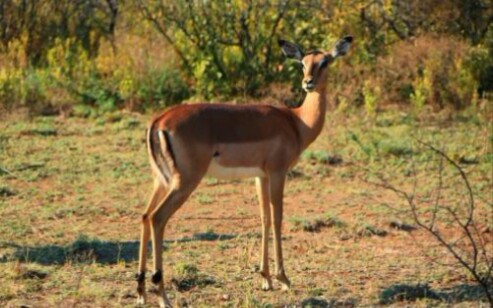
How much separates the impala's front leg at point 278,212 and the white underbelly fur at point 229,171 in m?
0.14

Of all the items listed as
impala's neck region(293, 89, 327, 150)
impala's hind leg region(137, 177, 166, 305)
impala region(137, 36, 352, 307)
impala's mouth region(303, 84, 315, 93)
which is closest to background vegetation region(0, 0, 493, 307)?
impala's hind leg region(137, 177, 166, 305)

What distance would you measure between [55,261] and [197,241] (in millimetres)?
1421

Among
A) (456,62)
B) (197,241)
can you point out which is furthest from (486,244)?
(456,62)

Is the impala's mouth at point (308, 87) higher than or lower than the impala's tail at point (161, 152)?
higher

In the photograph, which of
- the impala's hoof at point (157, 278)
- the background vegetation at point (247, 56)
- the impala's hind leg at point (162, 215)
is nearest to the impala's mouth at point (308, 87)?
the impala's hind leg at point (162, 215)

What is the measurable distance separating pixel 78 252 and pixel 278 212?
1.80 m

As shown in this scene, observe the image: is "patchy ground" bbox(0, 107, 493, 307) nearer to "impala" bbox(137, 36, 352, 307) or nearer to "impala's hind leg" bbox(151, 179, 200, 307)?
"impala's hind leg" bbox(151, 179, 200, 307)


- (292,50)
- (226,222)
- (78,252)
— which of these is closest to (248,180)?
(226,222)

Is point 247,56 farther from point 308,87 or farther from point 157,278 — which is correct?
point 157,278

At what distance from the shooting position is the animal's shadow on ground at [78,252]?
748 centimetres

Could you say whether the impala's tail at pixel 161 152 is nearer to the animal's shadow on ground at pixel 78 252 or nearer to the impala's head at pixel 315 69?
the animal's shadow on ground at pixel 78 252

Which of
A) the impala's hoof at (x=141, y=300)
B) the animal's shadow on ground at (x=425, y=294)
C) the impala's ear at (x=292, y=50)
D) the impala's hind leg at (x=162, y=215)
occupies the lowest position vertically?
the animal's shadow on ground at (x=425, y=294)

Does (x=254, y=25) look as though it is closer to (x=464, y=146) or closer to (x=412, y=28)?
(x=412, y=28)

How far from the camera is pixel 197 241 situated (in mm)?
8398
